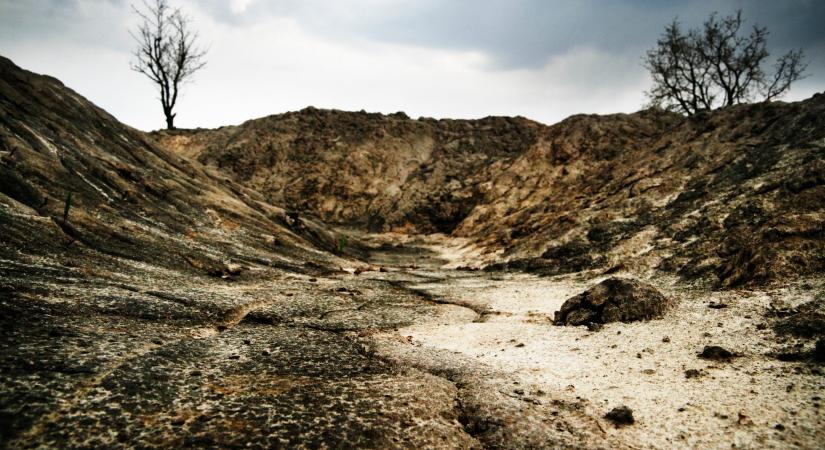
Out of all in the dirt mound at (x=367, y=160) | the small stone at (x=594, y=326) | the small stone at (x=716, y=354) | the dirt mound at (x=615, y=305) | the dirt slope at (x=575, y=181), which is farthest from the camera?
the dirt mound at (x=367, y=160)

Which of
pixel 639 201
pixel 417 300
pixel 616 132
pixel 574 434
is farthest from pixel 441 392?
pixel 616 132

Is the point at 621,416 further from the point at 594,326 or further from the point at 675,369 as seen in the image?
the point at 594,326

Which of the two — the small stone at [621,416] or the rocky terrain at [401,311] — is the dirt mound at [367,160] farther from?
the small stone at [621,416]

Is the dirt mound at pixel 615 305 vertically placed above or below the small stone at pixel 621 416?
above

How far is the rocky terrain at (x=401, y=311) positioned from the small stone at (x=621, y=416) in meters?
0.02

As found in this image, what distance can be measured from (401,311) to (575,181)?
74.6ft

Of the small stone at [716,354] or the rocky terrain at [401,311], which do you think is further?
the small stone at [716,354]

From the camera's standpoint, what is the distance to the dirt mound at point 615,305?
7.45m

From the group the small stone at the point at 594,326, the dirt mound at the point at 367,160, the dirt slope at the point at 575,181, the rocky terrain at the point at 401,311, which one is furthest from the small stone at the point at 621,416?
the dirt mound at the point at 367,160

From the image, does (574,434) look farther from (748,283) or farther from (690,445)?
(748,283)

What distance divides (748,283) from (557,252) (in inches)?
300

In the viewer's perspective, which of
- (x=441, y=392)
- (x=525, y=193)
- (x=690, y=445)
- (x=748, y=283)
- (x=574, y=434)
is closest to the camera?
(x=690, y=445)

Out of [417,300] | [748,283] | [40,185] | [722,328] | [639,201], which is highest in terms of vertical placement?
[639,201]

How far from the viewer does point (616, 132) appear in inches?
1237
